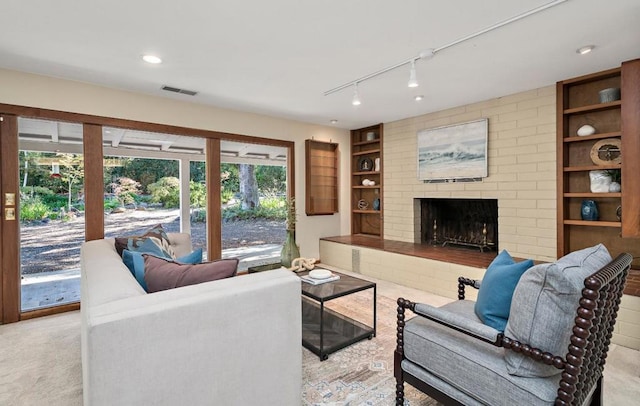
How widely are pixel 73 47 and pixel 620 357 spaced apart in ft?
16.2

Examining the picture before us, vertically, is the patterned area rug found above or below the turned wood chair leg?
below

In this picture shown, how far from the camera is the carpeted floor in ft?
6.31

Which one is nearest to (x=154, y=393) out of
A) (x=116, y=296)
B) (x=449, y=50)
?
(x=116, y=296)

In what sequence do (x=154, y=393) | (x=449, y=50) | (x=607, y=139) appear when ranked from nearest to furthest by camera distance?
(x=154, y=393), (x=449, y=50), (x=607, y=139)

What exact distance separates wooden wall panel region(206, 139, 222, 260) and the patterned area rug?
2339mm

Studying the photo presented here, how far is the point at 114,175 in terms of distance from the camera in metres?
3.66

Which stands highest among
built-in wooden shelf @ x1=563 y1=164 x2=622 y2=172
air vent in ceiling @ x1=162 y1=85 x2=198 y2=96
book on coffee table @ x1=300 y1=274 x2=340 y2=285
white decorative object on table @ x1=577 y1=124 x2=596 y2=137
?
air vent in ceiling @ x1=162 y1=85 x2=198 y2=96

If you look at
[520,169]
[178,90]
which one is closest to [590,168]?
[520,169]

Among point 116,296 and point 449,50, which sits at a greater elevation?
point 449,50

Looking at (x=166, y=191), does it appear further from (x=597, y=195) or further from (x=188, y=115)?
(x=597, y=195)

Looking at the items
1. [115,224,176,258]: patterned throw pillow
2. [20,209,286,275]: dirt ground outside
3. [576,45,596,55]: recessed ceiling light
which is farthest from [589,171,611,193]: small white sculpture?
[20,209,286,275]: dirt ground outside

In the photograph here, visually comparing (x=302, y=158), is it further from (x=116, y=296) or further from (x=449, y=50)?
(x=116, y=296)

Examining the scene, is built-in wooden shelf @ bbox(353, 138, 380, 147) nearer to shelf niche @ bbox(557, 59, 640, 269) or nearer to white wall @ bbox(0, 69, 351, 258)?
white wall @ bbox(0, 69, 351, 258)

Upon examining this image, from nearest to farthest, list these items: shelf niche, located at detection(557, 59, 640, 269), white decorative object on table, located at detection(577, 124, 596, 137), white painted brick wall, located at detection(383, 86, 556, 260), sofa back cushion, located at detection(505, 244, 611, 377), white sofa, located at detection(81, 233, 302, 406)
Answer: white sofa, located at detection(81, 233, 302, 406) → sofa back cushion, located at detection(505, 244, 611, 377) → shelf niche, located at detection(557, 59, 640, 269) → white decorative object on table, located at detection(577, 124, 596, 137) → white painted brick wall, located at detection(383, 86, 556, 260)
